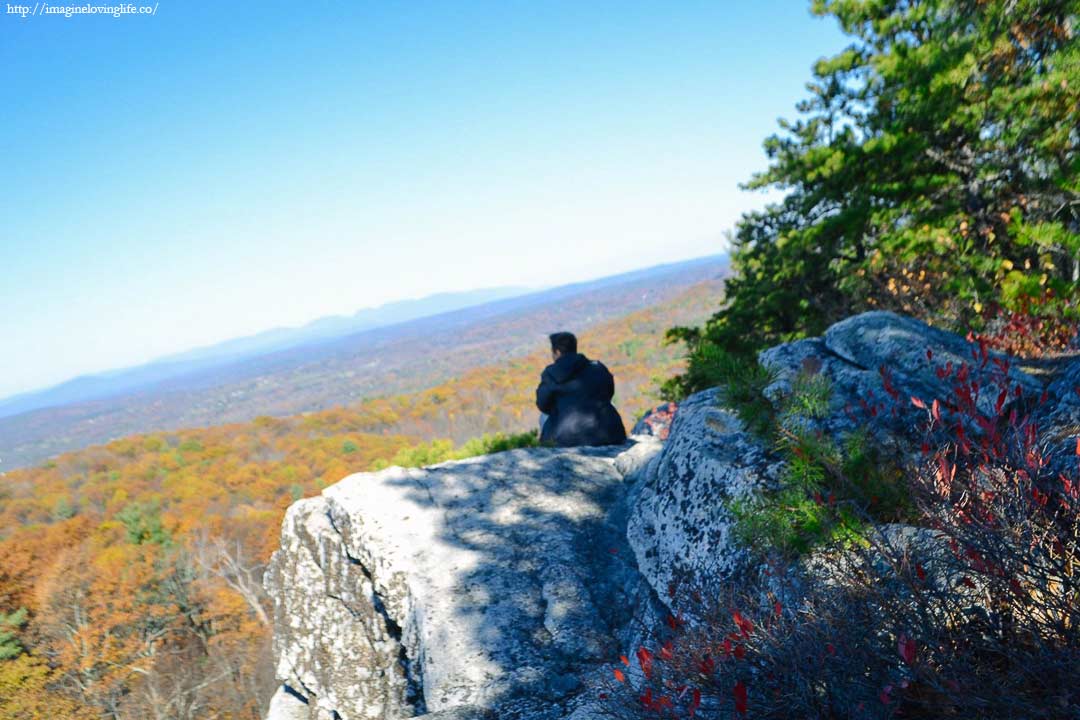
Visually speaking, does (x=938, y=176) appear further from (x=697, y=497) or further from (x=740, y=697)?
(x=740, y=697)

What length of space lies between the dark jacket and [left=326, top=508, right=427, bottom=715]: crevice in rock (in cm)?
260

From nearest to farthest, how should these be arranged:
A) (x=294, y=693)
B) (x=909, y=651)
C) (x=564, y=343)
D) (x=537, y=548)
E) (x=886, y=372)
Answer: (x=909, y=651) < (x=886, y=372) < (x=537, y=548) < (x=294, y=693) < (x=564, y=343)

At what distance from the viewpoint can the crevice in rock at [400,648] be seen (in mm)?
4520

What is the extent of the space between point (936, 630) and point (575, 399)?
16.2ft

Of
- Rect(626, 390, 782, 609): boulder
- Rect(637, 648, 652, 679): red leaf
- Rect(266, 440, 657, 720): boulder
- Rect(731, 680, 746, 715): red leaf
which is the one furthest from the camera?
Rect(266, 440, 657, 720): boulder

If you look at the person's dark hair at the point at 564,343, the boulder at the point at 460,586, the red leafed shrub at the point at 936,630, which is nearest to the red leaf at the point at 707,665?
the red leafed shrub at the point at 936,630

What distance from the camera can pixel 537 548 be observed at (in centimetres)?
485

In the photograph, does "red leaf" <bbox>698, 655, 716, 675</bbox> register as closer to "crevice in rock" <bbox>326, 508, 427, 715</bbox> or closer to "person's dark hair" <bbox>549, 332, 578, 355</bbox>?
"crevice in rock" <bbox>326, 508, 427, 715</bbox>

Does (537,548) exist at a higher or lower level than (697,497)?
lower

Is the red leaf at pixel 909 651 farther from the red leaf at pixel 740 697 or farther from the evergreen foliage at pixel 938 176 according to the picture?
the evergreen foliage at pixel 938 176

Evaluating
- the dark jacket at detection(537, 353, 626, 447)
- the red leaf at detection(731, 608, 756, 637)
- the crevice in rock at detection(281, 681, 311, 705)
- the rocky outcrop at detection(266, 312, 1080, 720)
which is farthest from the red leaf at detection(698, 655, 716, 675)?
the crevice in rock at detection(281, 681, 311, 705)

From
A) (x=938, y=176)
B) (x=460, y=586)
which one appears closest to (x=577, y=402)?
(x=460, y=586)

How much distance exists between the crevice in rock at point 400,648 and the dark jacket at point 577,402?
2602mm

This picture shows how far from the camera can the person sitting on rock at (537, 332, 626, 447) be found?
6523 mm
